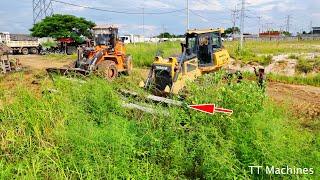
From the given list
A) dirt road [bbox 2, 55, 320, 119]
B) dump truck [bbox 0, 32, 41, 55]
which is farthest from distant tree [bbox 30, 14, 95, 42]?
dirt road [bbox 2, 55, 320, 119]

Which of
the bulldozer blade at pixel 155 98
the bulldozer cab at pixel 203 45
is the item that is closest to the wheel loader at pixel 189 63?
the bulldozer cab at pixel 203 45

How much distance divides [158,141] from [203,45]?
7.14 meters

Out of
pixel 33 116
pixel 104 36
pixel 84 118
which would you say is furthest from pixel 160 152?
pixel 104 36

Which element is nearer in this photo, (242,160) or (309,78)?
(242,160)

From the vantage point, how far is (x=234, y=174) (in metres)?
4.29

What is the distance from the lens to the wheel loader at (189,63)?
9711mm

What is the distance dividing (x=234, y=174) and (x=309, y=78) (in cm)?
1316

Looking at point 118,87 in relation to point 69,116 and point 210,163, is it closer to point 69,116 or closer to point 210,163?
point 69,116

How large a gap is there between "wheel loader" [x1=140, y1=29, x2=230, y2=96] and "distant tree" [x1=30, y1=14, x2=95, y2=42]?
36.7 metres

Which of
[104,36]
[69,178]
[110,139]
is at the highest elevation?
[104,36]

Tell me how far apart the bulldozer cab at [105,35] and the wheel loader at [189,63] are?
484 cm

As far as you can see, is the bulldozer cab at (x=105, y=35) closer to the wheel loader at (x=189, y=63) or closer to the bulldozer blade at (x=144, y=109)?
the wheel loader at (x=189, y=63)

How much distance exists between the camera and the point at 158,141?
5.10m
